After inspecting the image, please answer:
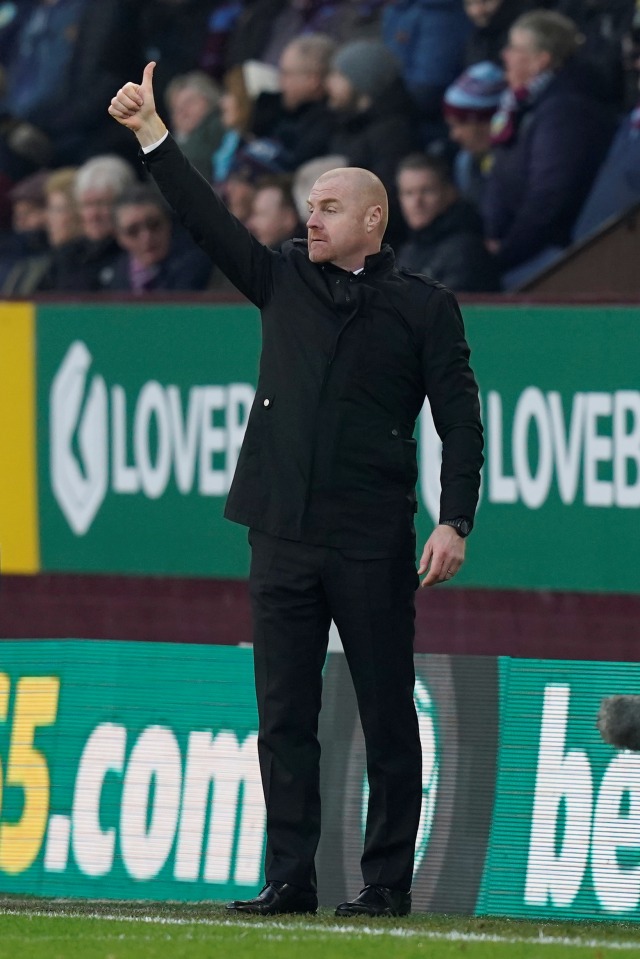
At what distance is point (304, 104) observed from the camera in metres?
13.1

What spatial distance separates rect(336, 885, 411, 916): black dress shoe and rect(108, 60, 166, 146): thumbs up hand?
1.99m

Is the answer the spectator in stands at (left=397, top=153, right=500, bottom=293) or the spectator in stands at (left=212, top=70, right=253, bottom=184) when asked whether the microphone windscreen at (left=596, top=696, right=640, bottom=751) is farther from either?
the spectator in stands at (left=212, top=70, right=253, bottom=184)

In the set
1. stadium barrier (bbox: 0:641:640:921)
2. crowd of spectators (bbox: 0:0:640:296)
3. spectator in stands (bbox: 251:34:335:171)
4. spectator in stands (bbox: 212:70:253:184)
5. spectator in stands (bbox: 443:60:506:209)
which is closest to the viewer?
stadium barrier (bbox: 0:641:640:921)

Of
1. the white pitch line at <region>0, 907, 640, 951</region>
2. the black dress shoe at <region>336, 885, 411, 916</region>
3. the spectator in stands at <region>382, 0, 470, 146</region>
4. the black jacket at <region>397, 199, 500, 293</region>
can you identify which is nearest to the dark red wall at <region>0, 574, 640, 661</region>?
the black jacket at <region>397, 199, 500, 293</region>

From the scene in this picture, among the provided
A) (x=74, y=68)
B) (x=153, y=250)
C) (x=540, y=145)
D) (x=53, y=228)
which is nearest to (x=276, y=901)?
(x=540, y=145)

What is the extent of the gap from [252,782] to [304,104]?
7.35 metres

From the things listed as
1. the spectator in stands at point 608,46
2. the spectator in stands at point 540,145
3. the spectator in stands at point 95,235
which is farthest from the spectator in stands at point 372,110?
the spectator in stands at point 95,235

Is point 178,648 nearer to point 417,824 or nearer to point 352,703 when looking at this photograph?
point 352,703

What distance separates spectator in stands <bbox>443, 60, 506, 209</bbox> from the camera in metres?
12.0

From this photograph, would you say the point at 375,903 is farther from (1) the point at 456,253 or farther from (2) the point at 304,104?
(2) the point at 304,104

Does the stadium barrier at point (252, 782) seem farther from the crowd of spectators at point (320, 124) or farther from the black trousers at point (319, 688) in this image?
the crowd of spectators at point (320, 124)

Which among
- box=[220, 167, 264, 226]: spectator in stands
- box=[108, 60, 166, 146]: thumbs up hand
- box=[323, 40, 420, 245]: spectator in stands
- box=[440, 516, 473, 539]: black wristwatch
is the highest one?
box=[323, 40, 420, 245]: spectator in stands

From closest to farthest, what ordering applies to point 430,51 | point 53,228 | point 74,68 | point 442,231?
1. point 442,231
2. point 430,51
3. point 53,228
4. point 74,68

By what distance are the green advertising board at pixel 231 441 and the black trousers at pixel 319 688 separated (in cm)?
375
